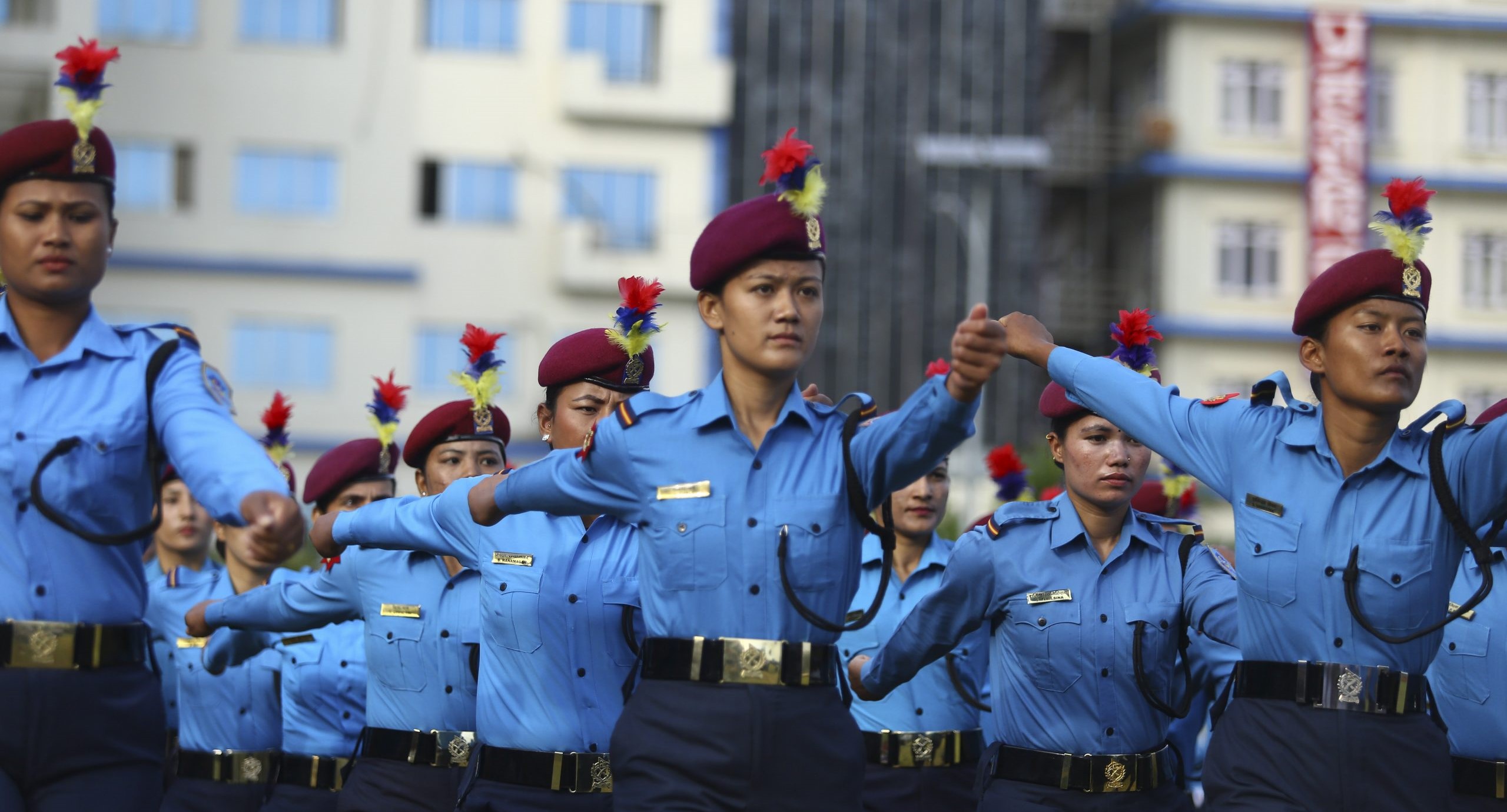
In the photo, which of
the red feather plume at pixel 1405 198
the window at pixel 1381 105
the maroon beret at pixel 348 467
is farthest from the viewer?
the window at pixel 1381 105

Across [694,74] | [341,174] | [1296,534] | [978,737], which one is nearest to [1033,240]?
[694,74]

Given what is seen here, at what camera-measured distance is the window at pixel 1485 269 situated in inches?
1667

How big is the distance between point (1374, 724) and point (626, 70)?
1322 inches

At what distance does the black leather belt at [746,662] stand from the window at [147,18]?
112ft

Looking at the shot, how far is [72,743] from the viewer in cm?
616

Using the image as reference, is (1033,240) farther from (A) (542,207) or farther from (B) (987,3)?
(A) (542,207)

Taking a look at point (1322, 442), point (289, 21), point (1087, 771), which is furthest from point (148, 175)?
point (1322, 442)

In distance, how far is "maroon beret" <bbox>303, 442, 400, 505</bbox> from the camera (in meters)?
10.8

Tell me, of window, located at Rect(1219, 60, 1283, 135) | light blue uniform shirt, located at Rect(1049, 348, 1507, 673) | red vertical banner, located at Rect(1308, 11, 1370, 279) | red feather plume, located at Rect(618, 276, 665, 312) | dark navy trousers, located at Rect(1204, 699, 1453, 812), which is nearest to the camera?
dark navy trousers, located at Rect(1204, 699, 1453, 812)

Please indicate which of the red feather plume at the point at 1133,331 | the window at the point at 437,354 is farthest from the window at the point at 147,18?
the red feather plume at the point at 1133,331

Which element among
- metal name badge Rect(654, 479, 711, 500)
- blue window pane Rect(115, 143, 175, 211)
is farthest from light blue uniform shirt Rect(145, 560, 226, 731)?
blue window pane Rect(115, 143, 175, 211)

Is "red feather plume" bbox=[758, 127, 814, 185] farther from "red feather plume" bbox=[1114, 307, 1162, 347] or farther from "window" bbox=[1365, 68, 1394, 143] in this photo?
"window" bbox=[1365, 68, 1394, 143]

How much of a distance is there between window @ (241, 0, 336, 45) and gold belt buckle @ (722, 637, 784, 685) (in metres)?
34.0

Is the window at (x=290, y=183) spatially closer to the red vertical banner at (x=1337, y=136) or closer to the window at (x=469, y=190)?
the window at (x=469, y=190)
